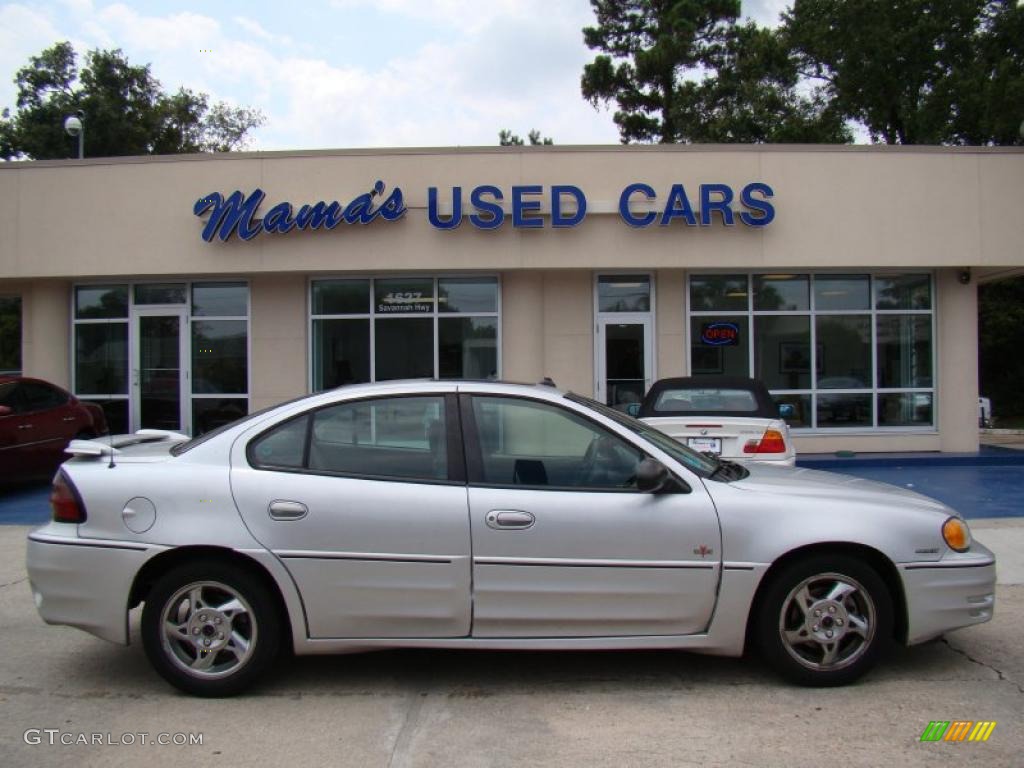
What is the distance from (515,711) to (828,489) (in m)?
1.99

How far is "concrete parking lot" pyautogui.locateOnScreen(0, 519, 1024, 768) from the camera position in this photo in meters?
3.63

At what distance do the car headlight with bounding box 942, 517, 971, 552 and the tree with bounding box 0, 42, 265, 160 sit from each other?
39329 millimetres

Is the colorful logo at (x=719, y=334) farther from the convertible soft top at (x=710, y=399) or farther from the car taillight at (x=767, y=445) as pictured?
Answer: the car taillight at (x=767, y=445)

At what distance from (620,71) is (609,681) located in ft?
101

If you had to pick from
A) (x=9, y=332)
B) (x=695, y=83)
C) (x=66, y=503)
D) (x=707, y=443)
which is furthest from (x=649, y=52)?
(x=9, y=332)

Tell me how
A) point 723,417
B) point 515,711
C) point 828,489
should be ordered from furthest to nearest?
point 723,417 < point 828,489 < point 515,711

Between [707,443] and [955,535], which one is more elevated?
[707,443]

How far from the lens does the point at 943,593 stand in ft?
14.1

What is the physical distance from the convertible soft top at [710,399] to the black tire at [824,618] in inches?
171

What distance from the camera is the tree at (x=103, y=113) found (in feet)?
122

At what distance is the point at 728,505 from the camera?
166 inches
